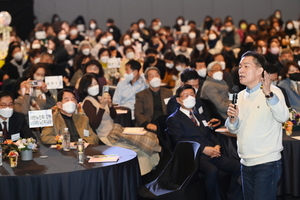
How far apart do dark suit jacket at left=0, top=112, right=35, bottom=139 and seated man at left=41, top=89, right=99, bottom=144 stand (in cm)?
25

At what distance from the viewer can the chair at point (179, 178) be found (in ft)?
13.7

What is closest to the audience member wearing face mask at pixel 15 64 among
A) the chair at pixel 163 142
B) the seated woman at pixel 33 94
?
the seated woman at pixel 33 94

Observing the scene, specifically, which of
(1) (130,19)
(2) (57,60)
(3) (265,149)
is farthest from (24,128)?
(1) (130,19)

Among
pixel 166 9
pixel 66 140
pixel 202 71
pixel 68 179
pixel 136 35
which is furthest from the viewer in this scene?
pixel 166 9

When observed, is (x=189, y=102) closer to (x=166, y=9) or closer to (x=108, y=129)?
(x=108, y=129)

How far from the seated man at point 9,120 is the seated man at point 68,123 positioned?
280 millimetres

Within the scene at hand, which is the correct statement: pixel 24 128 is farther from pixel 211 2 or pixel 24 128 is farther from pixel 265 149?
pixel 211 2

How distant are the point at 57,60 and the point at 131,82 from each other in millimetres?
3000

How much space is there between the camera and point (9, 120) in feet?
17.2

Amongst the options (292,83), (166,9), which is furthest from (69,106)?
(166,9)

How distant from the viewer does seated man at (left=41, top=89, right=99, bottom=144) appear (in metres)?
5.23

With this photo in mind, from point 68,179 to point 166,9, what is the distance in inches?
576

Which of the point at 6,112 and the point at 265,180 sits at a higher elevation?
the point at 6,112

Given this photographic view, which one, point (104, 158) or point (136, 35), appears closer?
point (104, 158)
